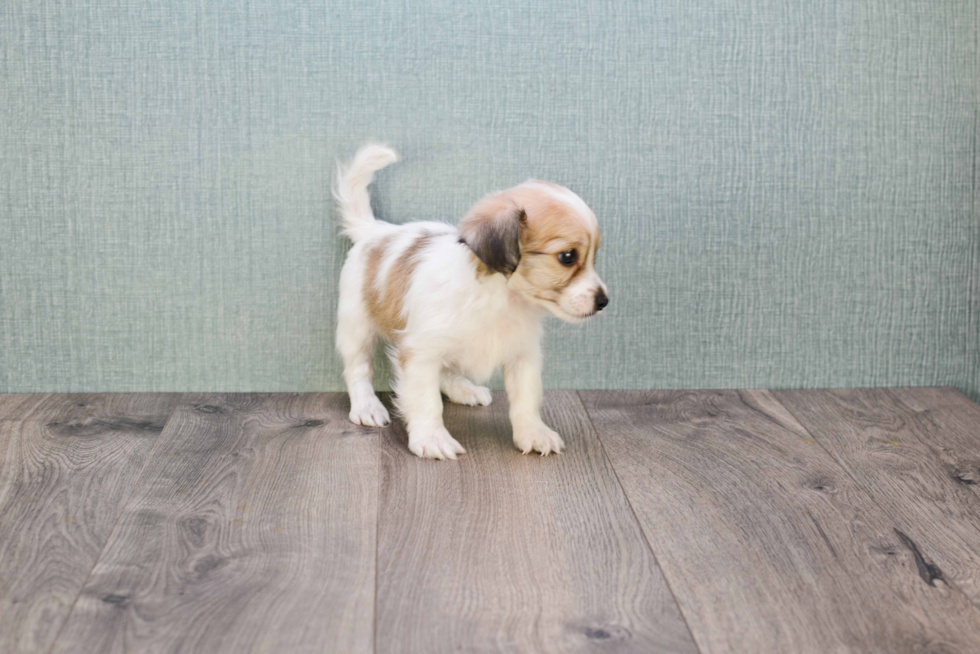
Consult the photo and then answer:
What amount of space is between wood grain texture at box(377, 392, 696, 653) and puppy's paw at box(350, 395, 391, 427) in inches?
3.9

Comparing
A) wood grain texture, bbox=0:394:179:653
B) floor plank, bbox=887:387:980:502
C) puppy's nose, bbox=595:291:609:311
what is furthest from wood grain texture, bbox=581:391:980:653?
wood grain texture, bbox=0:394:179:653

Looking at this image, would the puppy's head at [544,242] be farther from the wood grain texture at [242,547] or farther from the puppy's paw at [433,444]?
the wood grain texture at [242,547]

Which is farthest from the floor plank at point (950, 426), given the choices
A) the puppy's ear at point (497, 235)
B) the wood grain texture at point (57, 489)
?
the wood grain texture at point (57, 489)

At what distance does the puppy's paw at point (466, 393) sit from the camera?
240 cm

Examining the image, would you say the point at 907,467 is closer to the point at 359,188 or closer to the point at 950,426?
the point at 950,426

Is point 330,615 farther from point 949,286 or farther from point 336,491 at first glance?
point 949,286

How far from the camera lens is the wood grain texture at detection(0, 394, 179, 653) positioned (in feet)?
4.58

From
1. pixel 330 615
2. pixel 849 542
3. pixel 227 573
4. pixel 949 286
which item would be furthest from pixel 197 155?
pixel 949 286

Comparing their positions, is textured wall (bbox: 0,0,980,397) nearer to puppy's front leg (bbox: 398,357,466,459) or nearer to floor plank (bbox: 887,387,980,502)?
floor plank (bbox: 887,387,980,502)

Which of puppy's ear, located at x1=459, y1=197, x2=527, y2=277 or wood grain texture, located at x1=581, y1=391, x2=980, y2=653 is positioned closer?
wood grain texture, located at x1=581, y1=391, x2=980, y2=653

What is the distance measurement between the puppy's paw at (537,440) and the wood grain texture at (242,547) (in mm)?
330

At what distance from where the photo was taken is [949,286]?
249 cm

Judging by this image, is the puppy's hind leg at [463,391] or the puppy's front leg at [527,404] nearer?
the puppy's front leg at [527,404]

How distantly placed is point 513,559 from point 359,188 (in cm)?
110
